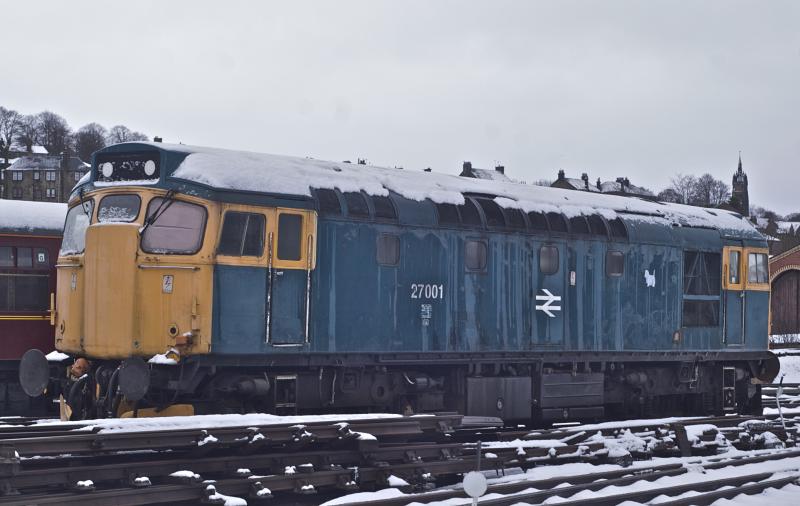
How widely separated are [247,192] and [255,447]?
3865 millimetres

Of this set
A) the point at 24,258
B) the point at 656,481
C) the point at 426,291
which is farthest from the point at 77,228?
the point at 656,481

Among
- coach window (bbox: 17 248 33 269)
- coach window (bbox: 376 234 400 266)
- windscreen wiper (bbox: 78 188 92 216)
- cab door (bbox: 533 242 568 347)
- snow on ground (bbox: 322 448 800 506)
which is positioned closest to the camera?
snow on ground (bbox: 322 448 800 506)

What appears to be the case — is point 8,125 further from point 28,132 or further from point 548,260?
point 548,260

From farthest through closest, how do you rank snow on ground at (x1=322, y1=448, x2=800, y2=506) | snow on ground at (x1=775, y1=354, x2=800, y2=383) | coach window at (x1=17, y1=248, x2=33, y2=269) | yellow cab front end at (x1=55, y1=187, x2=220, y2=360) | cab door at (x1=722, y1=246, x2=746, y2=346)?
snow on ground at (x1=775, y1=354, x2=800, y2=383) → cab door at (x1=722, y1=246, x2=746, y2=346) → coach window at (x1=17, y1=248, x2=33, y2=269) → yellow cab front end at (x1=55, y1=187, x2=220, y2=360) → snow on ground at (x1=322, y1=448, x2=800, y2=506)

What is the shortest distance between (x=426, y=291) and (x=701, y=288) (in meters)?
7.23

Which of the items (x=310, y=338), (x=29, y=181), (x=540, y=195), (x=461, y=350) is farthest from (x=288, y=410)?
(x=29, y=181)

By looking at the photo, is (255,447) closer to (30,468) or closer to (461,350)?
(30,468)

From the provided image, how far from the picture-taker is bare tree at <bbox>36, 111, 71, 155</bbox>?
402 ft

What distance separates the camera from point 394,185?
51.7ft

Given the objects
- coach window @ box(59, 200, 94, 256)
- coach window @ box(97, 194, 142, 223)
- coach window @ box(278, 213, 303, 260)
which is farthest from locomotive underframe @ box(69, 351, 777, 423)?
coach window @ box(97, 194, 142, 223)

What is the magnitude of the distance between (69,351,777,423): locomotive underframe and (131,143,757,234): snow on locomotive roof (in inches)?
96.1

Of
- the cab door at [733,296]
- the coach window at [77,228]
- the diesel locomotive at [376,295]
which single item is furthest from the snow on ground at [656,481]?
the coach window at [77,228]

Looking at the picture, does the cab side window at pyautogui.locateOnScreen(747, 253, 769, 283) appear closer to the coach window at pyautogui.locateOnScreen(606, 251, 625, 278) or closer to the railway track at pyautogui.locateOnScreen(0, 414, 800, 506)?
the coach window at pyautogui.locateOnScreen(606, 251, 625, 278)

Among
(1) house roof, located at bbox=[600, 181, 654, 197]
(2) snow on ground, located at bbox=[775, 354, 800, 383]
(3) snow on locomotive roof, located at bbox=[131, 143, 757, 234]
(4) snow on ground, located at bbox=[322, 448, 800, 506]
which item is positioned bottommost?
(2) snow on ground, located at bbox=[775, 354, 800, 383]
